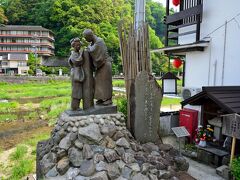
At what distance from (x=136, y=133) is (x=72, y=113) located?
217 cm

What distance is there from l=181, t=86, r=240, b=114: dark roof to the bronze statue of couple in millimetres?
3786

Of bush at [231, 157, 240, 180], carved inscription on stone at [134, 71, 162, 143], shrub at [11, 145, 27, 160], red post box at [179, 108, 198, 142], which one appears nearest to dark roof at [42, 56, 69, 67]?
shrub at [11, 145, 27, 160]

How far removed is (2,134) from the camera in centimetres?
1697

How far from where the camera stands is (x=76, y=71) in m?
7.54

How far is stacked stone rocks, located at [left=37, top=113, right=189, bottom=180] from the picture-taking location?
6.57 meters

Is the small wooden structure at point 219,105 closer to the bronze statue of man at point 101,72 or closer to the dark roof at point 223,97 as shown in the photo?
the dark roof at point 223,97

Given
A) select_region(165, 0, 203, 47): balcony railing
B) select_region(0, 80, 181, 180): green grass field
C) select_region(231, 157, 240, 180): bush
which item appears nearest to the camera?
select_region(231, 157, 240, 180): bush

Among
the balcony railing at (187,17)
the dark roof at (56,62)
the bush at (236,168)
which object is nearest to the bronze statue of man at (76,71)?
the bush at (236,168)

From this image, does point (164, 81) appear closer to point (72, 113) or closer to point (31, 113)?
point (72, 113)

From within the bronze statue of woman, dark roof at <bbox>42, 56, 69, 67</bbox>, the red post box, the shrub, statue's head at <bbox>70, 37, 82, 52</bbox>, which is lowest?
the shrub

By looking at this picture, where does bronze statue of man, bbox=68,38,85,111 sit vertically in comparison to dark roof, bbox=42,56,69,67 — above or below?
below

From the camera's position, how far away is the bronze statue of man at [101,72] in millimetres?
7539

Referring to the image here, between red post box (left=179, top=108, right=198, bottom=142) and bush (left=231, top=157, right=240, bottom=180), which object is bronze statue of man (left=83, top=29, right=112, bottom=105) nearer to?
bush (left=231, top=157, right=240, bottom=180)

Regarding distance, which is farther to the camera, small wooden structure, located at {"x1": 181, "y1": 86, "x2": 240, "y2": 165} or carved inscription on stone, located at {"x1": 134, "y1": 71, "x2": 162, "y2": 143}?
small wooden structure, located at {"x1": 181, "y1": 86, "x2": 240, "y2": 165}
